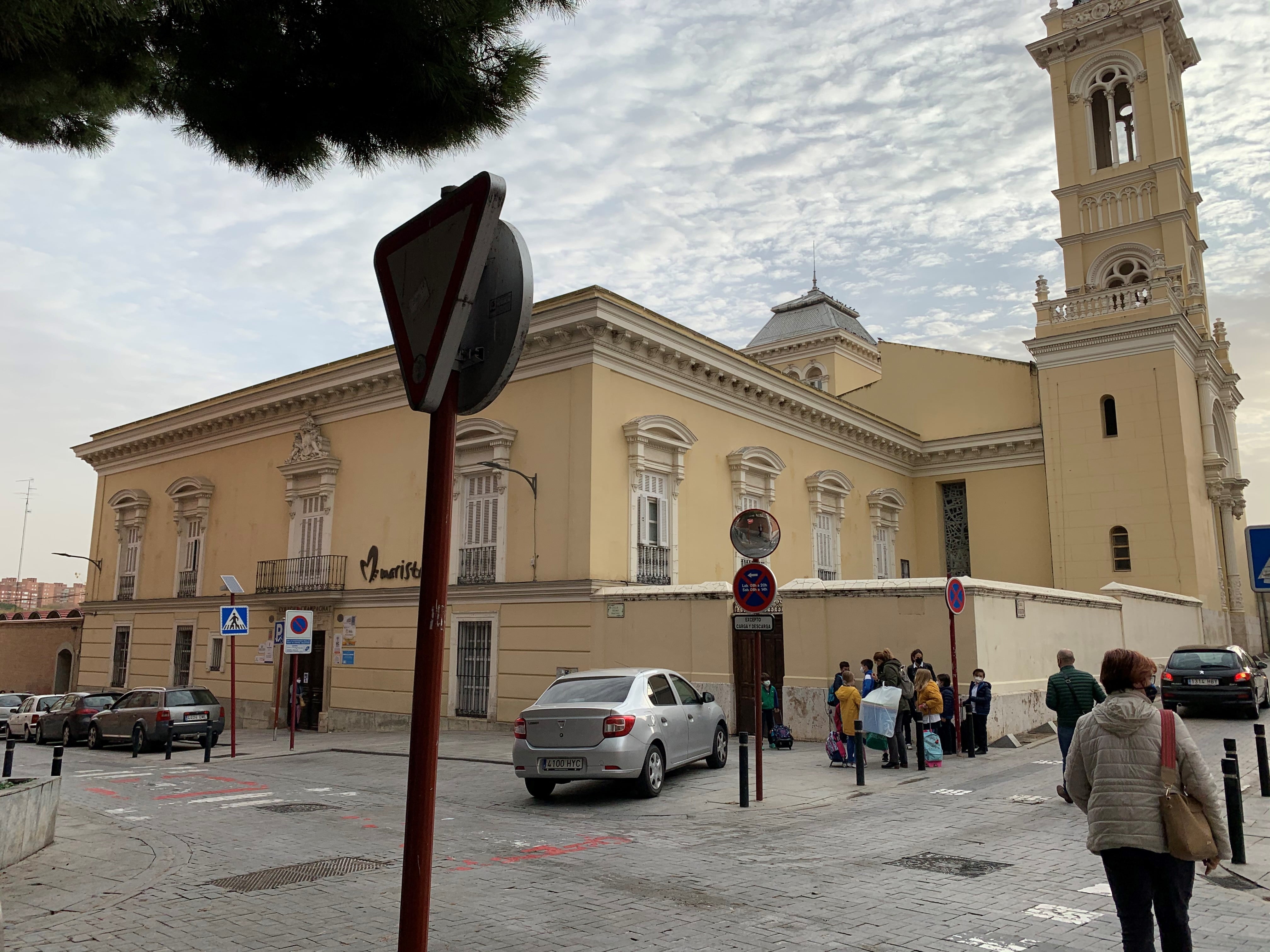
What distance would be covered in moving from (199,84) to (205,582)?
24.6 metres

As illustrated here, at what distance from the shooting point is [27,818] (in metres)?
8.55

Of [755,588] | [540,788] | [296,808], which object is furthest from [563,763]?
[296,808]

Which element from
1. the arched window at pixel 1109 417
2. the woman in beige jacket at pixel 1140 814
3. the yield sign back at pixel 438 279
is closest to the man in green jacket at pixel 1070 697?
the woman in beige jacket at pixel 1140 814

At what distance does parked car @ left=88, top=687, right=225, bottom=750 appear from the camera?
19.8 metres

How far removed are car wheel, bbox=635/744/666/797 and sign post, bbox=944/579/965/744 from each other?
521 centimetres

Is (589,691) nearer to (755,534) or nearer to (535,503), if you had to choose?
(755,534)

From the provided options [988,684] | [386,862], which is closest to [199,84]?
[386,862]

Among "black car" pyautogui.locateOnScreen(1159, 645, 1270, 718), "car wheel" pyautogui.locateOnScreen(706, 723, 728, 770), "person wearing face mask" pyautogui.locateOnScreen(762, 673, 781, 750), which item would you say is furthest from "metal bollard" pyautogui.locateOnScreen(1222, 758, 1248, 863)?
"black car" pyautogui.locateOnScreen(1159, 645, 1270, 718)

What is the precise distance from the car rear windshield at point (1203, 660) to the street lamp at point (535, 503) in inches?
526

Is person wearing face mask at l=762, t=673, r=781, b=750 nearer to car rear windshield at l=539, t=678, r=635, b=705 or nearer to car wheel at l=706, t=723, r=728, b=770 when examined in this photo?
car wheel at l=706, t=723, r=728, b=770

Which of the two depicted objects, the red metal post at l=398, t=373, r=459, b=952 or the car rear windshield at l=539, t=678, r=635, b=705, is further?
the car rear windshield at l=539, t=678, r=635, b=705

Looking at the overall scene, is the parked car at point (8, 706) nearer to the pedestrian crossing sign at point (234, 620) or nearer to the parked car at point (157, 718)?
the parked car at point (157, 718)

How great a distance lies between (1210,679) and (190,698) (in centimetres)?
2151

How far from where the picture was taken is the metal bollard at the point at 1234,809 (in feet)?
25.1
